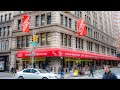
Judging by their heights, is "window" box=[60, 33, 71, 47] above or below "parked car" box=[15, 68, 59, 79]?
above

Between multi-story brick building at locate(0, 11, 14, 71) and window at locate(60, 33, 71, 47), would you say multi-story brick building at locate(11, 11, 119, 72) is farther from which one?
multi-story brick building at locate(0, 11, 14, 71)

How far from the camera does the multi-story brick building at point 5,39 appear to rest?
41375 millimetres

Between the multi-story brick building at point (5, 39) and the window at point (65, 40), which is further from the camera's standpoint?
the multi-story brick building at point (5, 39)

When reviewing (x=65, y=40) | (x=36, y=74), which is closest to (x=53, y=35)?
(x=65, y=40)

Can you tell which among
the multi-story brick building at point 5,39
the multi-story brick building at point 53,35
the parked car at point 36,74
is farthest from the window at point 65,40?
the parked car at point 36,74

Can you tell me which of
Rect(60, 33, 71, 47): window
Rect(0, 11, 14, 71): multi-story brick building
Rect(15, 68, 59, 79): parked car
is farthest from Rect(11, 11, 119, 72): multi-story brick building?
Rect(15, 68, 59, 79): parked car

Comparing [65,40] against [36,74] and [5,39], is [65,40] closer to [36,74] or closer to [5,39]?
[5,39]

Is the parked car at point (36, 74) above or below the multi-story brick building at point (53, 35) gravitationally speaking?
below

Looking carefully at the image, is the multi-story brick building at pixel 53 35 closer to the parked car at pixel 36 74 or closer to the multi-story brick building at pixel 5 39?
the multi-story brick building at pixel 5 39

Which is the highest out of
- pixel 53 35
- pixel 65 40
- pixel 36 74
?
pixel 53 35

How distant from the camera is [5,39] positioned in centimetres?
4225

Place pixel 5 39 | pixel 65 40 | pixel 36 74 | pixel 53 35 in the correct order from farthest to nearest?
pixel 5 39 → pixel 65 40 → pixel 53 35 → pixel 36 74

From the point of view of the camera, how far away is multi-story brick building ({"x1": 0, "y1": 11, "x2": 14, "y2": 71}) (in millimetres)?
41375
